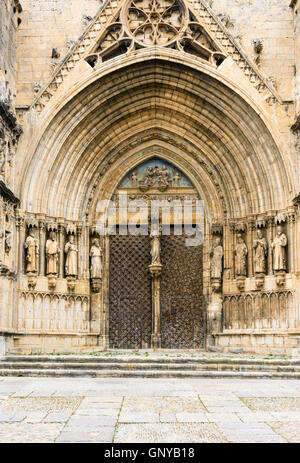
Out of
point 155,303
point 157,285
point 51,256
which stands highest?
point 51,256

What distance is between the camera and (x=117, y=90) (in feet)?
57.6

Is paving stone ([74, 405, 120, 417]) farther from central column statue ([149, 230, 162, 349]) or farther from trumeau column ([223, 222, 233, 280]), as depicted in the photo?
trumeau column ([223, 222, 233, 280])

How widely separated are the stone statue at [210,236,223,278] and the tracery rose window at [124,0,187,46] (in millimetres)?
6124

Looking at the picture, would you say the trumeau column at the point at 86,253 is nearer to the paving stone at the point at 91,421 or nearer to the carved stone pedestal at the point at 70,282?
the carved stone pedestal at the point at 70,282

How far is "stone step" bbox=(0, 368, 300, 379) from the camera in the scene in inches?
447

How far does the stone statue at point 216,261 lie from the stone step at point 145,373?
627cm

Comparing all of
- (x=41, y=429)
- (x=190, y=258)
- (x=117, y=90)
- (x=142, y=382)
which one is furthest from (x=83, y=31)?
(x=41, y=429)

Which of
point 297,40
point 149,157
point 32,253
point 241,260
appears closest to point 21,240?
point 32,253

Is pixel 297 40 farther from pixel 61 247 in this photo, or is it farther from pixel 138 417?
pixel 138 417

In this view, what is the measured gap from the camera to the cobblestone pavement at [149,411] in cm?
607

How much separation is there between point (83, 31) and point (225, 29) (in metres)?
4.05

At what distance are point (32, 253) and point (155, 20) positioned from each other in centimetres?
766

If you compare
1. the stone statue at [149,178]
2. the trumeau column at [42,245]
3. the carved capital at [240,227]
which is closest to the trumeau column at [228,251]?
the carved capital at [240,227]

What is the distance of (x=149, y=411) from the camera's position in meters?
7.49
